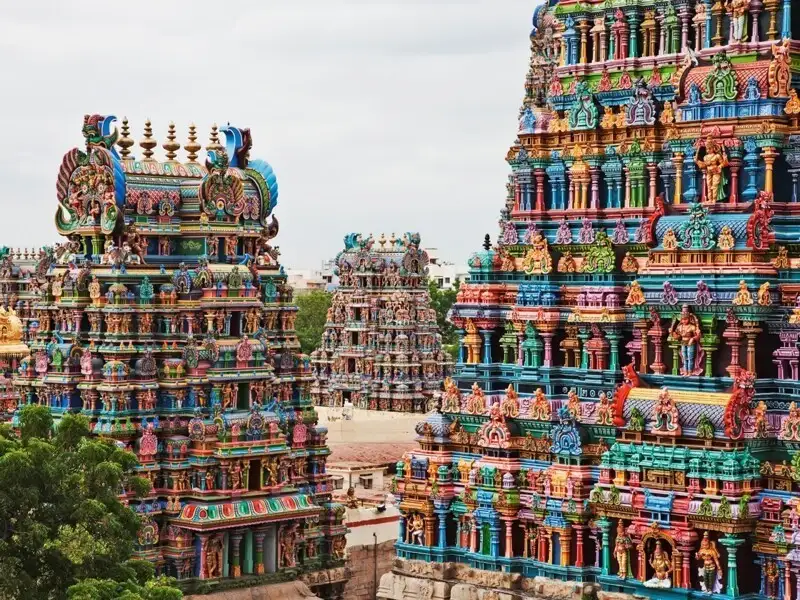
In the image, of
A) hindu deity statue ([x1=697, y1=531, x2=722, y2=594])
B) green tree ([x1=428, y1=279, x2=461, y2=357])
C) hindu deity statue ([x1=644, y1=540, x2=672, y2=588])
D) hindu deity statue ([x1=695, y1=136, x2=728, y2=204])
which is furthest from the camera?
green tree ([x1=428, y1=279, x2=461, y2=357])

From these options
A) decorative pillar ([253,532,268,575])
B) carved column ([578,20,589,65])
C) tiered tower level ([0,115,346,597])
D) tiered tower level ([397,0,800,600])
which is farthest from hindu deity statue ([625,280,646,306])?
decorative pillar ([253,532,268,575])

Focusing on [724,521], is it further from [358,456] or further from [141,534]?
[358,456]

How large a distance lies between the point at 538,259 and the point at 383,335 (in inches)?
1609

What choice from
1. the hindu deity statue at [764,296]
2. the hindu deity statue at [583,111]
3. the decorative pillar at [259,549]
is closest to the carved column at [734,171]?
the hindu deity statue at [764,296]

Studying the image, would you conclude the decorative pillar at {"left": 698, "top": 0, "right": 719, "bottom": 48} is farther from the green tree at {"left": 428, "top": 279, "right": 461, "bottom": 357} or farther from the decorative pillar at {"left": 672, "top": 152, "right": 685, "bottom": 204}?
the green tree at {"left": 428, "top": 279, "right": 461, "bottom": 357}

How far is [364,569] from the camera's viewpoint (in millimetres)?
42906

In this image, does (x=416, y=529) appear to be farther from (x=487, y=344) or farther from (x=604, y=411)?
(x=604, y=411)

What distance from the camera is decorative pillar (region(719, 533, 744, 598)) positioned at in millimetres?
29719

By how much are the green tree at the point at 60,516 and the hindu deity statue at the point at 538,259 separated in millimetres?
7359

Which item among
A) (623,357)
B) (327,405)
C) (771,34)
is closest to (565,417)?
(623,357)

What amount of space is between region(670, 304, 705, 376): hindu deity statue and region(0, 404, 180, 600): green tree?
8.18m

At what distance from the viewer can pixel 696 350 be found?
30.9m

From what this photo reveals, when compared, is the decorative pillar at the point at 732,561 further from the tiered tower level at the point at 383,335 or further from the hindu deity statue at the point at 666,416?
the tiered tower level at the point at 383,335

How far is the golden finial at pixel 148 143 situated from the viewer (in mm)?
40531
